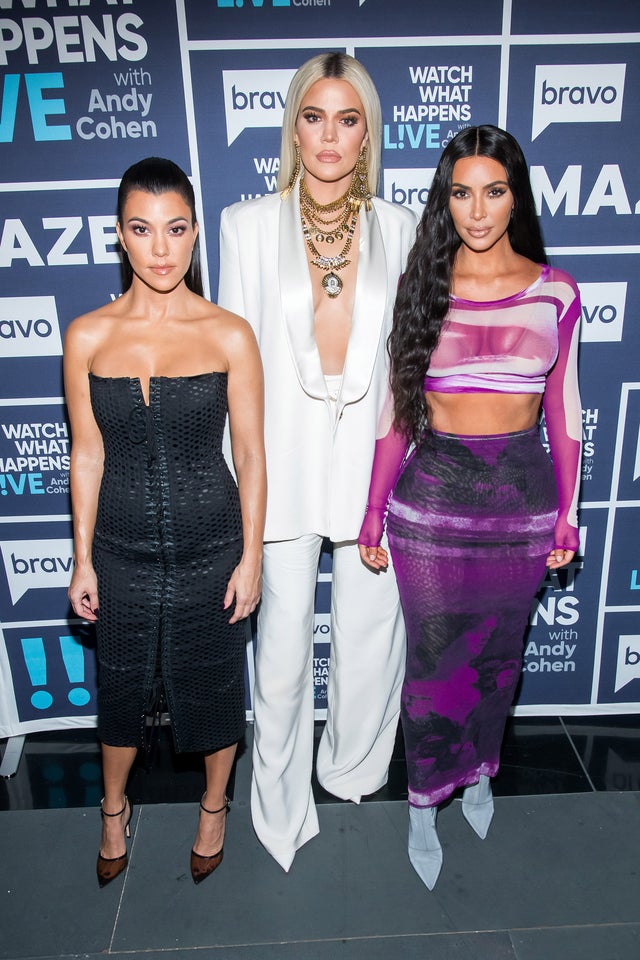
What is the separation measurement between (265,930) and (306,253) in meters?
1.99

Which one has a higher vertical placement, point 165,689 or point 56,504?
point 56,504

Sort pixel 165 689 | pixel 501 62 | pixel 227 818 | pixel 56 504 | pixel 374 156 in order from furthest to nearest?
pixel 56 504 < pixel 227 818 < pixel 501 62 < pixel 165 689 < pixel 374 156

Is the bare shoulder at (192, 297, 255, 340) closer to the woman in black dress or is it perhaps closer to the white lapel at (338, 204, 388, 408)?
the woman in black dress

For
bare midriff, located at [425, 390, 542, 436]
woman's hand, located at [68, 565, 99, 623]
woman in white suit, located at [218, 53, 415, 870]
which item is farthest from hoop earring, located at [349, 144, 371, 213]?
woman's hand, located at [68, 565, 99, 623]

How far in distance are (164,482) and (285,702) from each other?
87 centimetres

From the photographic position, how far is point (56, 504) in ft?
10.5

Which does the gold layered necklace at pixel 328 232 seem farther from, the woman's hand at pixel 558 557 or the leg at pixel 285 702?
the woman's hand at pixel 558 557

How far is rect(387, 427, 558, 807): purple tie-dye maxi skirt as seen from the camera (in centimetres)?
240

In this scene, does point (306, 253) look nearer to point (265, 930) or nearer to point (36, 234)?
point (36, 234)

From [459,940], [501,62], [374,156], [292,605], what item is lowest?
[459,940]

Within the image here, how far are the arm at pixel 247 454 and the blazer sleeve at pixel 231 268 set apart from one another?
0.39ft

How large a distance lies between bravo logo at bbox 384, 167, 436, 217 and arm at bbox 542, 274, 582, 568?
2.51 feet

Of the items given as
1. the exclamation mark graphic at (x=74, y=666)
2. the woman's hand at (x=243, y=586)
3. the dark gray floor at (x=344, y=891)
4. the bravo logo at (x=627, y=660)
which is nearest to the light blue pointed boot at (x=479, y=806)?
the dark gray floor at (x=344, y=891)

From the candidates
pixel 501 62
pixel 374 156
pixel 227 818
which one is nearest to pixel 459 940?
pixel 227 818
